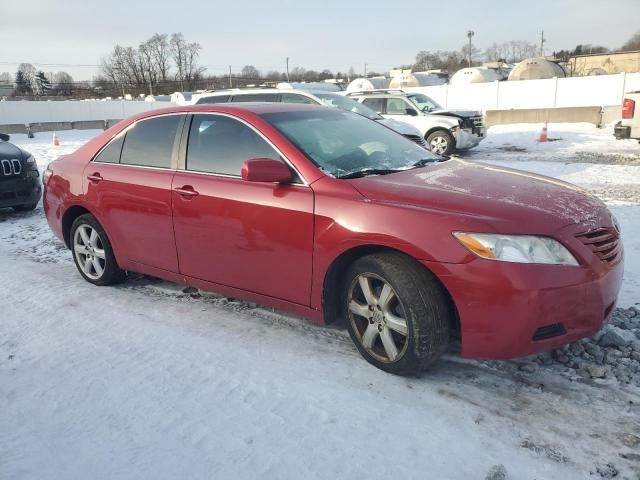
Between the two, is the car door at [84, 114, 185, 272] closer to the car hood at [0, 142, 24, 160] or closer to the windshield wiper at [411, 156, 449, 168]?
the windshield wiper at [411, 156, 449, 168]

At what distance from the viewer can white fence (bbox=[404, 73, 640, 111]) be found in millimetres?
25062

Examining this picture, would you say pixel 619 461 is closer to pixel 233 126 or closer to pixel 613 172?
pixel 233 126

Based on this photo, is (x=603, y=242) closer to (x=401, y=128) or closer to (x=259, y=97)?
(x=401, y=128)

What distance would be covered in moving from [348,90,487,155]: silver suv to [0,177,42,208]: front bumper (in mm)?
8761

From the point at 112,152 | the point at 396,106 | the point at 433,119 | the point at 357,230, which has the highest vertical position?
the point at 396,106

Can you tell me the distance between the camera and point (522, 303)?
8.66 feet

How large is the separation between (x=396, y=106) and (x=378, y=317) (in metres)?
12.0

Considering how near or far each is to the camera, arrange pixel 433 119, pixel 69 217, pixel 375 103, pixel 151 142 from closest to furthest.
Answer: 1. pixel 151 142
2. pixel 69 217
3. pixel 433 119
4. pixel 375 103

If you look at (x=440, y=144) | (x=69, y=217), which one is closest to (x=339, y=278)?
(x=69, y=217)

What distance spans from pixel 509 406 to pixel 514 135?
55.9 feet

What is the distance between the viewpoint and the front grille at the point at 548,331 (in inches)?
107

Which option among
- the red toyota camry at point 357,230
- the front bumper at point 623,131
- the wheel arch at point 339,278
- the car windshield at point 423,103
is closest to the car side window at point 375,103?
the car windshield at point 423,103

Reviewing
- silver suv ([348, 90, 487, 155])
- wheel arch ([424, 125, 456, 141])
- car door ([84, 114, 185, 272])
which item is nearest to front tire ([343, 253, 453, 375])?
car door ([84, 114, 185, 272])

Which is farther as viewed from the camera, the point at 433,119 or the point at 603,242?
the point at 433,119
